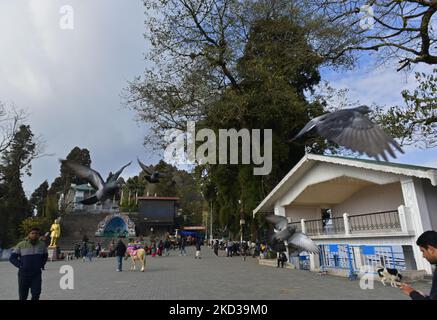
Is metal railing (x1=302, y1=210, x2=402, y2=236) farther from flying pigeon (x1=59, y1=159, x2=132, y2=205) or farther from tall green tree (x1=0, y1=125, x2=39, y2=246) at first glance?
tall green tree (x1=0, y1=125, x2=39, y2=246)

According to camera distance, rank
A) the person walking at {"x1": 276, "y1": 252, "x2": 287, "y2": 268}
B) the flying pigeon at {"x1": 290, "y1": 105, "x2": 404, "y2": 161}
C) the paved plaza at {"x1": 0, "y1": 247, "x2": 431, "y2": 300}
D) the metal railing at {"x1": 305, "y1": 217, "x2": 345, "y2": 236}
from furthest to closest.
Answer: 1. the person walking at {"x1": 276, "y1": 252, "x2": 287, "y2": 268}
2. the metal railing at {"x1": 305, "y1": 217, "x2": 345, "y2": 236}
3. the paved plaza at {"x1": 0, "y1": 247, "x2": 431, "y2": 300}
4. the flying pigeon at {"x1": 290, "y1": 105, "x2": 404, "y2": 161}

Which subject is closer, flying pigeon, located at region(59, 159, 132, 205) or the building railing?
flying pigeon, located at region(59, 159, 132, 205)

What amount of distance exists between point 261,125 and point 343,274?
11.9 metres

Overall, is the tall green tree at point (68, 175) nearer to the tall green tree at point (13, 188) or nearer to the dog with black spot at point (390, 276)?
the tall green tree at point (13, 188)

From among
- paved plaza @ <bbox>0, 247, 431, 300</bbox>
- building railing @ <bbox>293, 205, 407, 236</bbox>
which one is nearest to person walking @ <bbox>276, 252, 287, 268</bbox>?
building railing @ <bbox>293, 205, 407, 236</bbox>

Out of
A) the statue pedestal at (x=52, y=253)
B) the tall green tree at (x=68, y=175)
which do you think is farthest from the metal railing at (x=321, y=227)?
the tall green tree at (x=68, y=175)

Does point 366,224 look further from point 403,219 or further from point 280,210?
point 280,210

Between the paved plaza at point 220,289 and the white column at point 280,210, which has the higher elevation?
the white column at point 280,210

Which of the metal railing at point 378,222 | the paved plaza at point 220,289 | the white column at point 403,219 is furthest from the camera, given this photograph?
the metal railing at point 378,222

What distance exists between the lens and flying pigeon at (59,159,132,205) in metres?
8.23

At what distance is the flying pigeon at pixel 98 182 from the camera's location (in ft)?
27.0

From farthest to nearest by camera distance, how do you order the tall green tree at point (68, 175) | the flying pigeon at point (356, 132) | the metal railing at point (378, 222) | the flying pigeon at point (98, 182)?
the tall green tree at point (68, 175) → the metal railing at point (378, 222) → the flying pigeon at point (98, 182) → the flying pigeon at point (356, 132)
